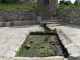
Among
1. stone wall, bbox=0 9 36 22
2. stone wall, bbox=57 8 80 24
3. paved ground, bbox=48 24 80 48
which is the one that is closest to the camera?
paved ground, bbox=48 24 80 48

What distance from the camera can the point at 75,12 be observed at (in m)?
12.3

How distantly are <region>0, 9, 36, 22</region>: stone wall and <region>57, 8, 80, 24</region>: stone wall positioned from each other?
2628mm

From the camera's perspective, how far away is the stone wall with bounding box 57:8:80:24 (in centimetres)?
1210

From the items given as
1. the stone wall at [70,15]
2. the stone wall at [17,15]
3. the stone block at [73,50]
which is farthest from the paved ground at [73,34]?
the stone wall at [17,15]

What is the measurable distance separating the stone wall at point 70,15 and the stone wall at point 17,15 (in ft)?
8.62

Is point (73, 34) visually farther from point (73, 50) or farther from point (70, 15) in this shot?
point (70, 15)

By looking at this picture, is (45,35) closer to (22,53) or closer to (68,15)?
(22,53)

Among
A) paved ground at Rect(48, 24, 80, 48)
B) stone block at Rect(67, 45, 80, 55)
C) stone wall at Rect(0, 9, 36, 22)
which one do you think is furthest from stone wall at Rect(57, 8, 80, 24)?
stone block at Rect(67, 45, 80, 55)

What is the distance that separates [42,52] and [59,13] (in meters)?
8.87

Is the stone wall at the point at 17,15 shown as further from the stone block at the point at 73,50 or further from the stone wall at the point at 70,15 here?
the stone block at the point at 73,50

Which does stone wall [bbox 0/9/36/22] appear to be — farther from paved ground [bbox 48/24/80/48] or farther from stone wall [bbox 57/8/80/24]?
paved ground [bbox 48/24/80/48]

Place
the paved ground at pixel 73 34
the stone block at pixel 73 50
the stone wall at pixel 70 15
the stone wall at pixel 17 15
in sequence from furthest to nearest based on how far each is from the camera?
the stone wall at pixel 17 15, the stone wall at pixel 70 15, the paved ground at pixel 73 34, the stone block at pixel 73 50

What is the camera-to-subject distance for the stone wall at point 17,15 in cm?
1342

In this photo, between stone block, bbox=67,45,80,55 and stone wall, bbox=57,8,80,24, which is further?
stone wall, bbox=57,8,80,24
